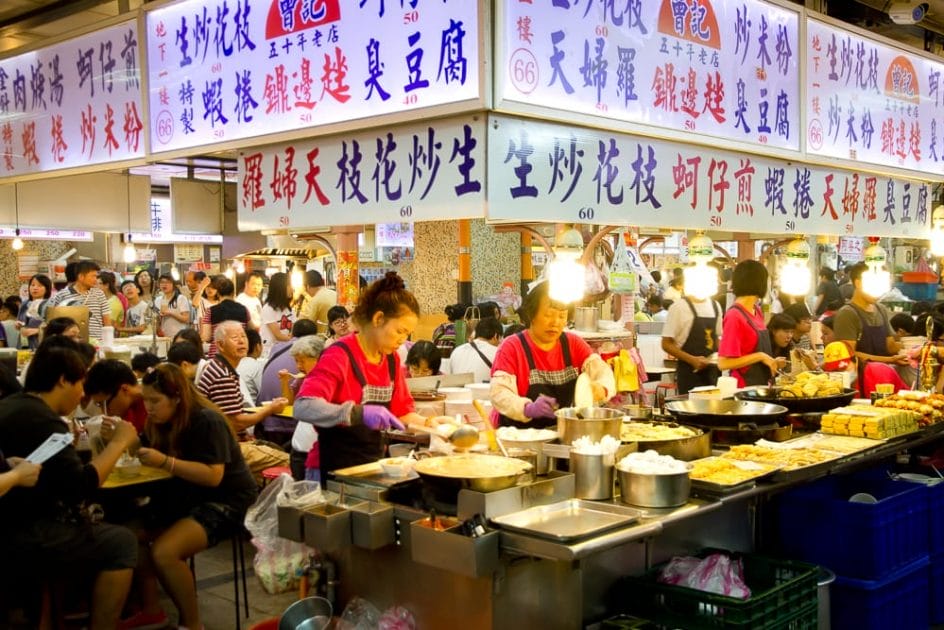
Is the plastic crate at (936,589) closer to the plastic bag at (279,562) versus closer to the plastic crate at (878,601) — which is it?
the plastic crate at (878,601)

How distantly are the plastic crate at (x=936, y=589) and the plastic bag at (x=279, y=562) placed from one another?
140 inches

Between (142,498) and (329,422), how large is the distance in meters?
1.62

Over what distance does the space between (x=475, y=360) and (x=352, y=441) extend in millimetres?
3113

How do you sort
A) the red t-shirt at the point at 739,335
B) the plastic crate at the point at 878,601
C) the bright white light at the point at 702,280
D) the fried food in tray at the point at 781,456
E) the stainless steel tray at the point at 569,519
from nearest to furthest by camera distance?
1. the stainless steel tray at the point at 569,519
2. the fried food in tray at the point at 781,456
3. the plastic crate at the point at 878,601
4. the bright white light at the point at 702,280
5. the red t-shirt at the point at 739,335

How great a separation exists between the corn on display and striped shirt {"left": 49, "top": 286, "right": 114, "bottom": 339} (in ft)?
26.0

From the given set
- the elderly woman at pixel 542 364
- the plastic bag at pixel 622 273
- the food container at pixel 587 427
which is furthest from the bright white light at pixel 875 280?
the food container at pixel 587 427

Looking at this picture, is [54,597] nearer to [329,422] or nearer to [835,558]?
[329,422]

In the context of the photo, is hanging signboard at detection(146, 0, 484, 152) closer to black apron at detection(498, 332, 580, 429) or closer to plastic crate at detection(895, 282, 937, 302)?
black apron at detection(498, 332, 580, 429)

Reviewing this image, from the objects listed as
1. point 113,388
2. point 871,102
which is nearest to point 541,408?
point 113,388

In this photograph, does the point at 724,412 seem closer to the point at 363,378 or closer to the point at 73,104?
the point at 363,378

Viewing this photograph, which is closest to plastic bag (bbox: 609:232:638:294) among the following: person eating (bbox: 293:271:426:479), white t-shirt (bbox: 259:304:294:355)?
person eating (bbox: 293:271:426:479)

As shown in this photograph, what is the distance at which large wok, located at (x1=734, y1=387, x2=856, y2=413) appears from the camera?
5.39 m

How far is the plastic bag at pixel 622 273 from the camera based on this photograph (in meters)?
7.51

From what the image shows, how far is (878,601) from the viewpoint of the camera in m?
4.50
